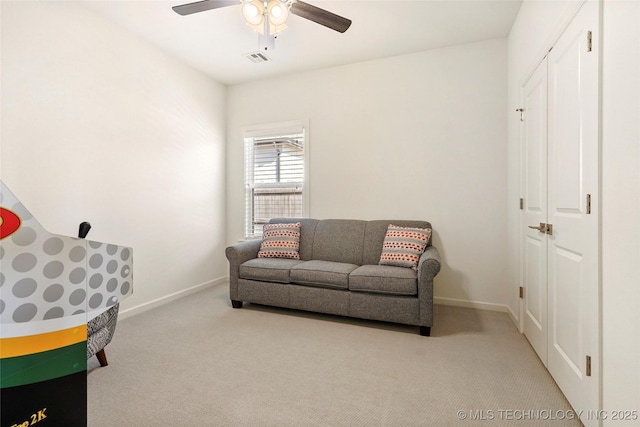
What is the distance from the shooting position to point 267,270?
3.13m

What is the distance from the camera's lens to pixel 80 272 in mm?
705

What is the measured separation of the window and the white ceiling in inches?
34.5

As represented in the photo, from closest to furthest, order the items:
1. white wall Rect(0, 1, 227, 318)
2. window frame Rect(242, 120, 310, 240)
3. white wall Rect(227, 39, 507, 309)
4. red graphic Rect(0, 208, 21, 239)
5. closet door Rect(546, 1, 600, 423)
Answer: red graphic Rect(0, 208, 21, 239), closet door Rect(546, 1, 600, 423), white wall Rect(0, 1, 227, 318), white wall Rect(227, 39, 507, 309), window frame Rect(242, 120, 310, 240)

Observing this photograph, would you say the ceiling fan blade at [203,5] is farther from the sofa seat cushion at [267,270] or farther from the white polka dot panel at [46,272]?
the sofa seat cushion at [267,270]

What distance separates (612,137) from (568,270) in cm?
77

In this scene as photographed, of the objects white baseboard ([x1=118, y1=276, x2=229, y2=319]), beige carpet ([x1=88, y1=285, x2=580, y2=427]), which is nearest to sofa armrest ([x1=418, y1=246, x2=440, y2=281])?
beige carpet ([x1=88, y1=285, x2=580, y2=427])

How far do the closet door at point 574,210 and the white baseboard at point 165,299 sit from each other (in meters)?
3.45

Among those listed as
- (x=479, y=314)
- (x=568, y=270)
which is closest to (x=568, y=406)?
(x=568, y=270)

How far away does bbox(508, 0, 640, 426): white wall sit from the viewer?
3.82 ft

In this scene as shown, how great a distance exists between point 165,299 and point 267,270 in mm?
1270

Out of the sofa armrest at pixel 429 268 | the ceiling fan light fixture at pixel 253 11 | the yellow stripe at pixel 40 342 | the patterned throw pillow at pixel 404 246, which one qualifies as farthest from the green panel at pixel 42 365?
the patterned throw pillow at pixel 404 246

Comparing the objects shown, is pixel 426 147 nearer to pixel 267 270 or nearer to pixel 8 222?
pixel 267 270

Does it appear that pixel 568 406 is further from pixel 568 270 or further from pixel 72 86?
pixel 72 86

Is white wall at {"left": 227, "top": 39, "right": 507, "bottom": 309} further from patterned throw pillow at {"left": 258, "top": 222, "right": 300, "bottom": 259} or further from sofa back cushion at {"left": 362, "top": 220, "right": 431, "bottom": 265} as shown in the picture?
patterned throw pillow at {"left": 258, "top": 222, "right": 300, "bottom": 259}
